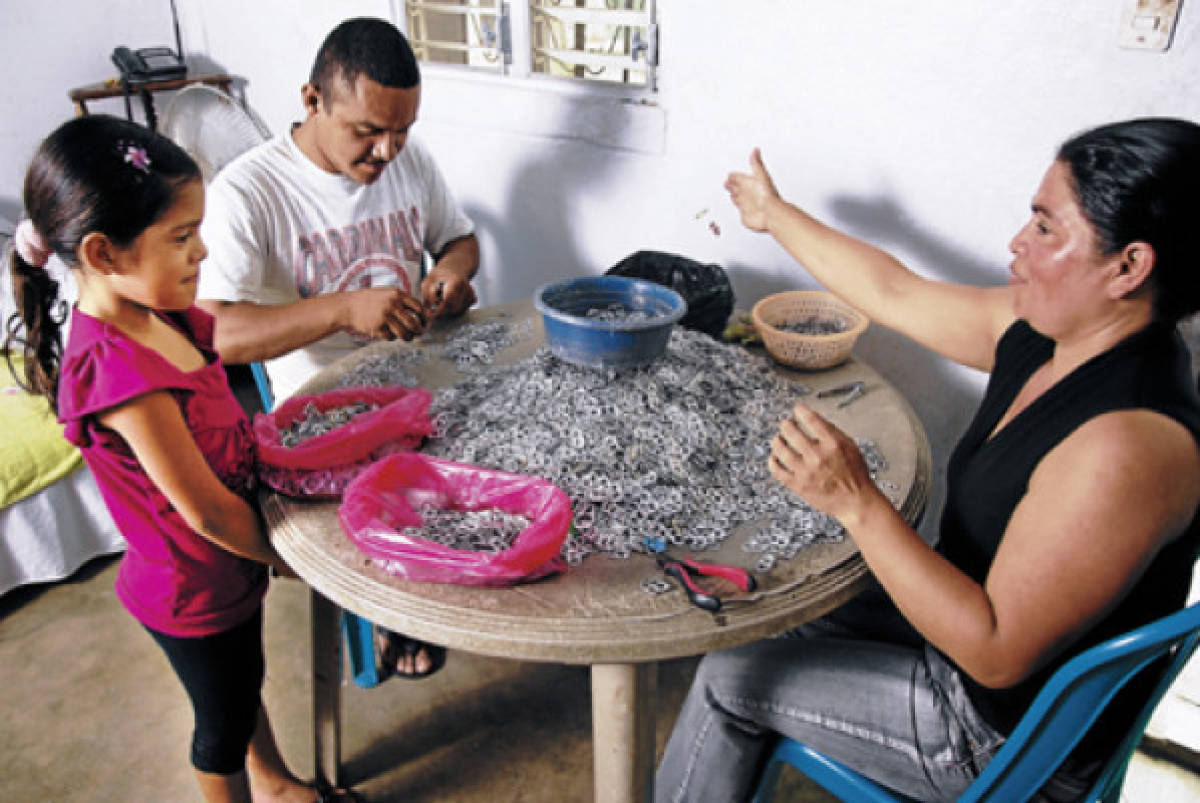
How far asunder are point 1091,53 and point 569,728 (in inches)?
82.4

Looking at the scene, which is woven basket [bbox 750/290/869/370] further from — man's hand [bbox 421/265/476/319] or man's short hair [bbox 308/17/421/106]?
man's short hair [bbox 308/17/421/106]

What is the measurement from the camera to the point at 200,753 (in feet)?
5.42

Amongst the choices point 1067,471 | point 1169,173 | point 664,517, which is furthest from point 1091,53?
point 664,517

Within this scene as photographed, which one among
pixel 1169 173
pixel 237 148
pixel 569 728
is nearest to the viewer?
pixel 1169 173

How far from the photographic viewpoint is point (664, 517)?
1383mm

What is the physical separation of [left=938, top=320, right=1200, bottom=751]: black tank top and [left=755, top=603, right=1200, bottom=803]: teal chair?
0.07 meters

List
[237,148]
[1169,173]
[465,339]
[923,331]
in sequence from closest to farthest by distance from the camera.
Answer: [1169,173], [923,331], [465,339], [237,148]

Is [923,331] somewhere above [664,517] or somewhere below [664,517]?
above

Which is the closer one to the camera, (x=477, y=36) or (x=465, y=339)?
(x=465, y=339)

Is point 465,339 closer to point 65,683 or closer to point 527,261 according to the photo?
point 527,261

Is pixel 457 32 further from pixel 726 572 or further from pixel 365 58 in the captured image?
pixel 726 572

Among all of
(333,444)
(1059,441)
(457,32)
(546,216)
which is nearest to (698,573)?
(1059,441)

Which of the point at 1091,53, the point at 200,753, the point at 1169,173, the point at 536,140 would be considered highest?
the point at 1091,53

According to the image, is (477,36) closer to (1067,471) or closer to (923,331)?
(923,331)
